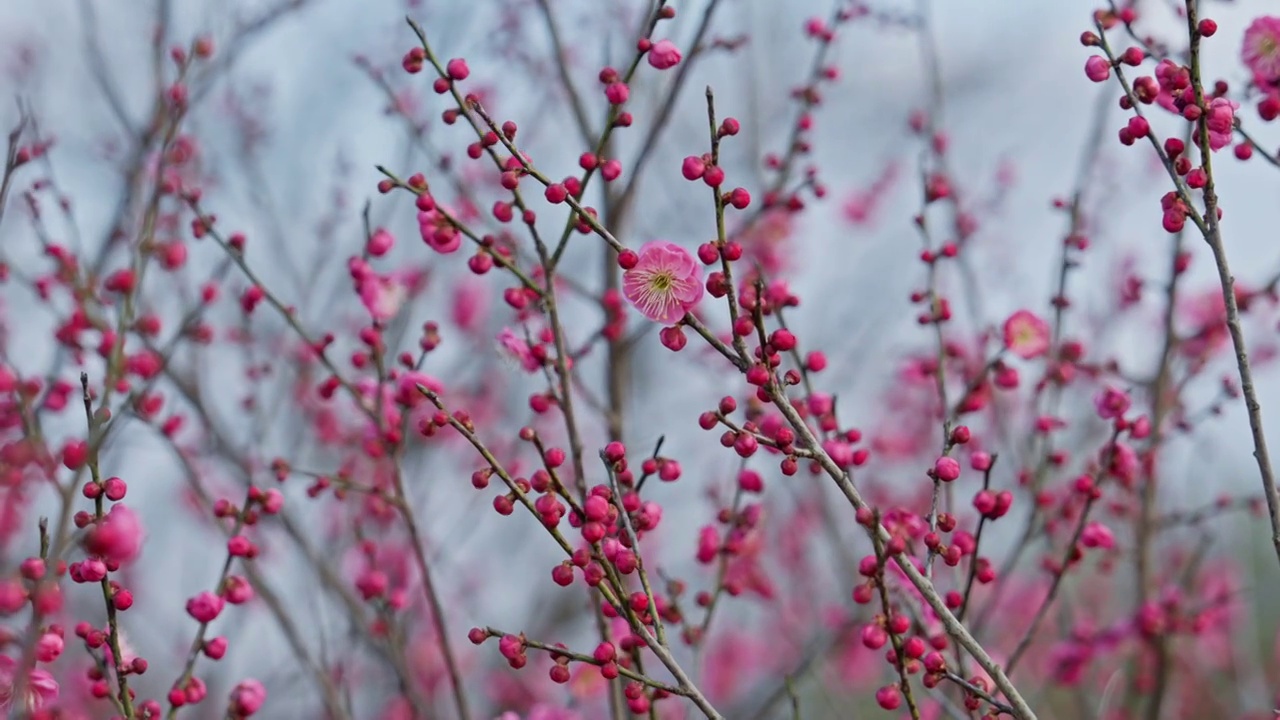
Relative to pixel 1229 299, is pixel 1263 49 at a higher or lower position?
higher

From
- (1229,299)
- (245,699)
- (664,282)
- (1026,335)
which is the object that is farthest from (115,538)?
(1026,335)

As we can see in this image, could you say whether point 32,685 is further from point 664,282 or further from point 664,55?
point 664,55

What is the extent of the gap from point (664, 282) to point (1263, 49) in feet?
3.90

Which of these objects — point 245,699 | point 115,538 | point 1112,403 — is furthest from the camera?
point 1112,403

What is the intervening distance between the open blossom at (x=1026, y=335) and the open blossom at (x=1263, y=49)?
2.33 ft

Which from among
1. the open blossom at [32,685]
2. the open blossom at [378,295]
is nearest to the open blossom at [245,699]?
the open blossom at [32,685]

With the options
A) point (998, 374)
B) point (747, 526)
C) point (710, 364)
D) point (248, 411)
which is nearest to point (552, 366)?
point (747, 526)

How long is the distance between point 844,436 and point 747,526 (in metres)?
0.30

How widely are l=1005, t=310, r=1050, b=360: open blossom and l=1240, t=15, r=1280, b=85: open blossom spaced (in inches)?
28.0

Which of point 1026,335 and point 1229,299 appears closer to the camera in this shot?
point 1229,299

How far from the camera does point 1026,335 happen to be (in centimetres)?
250

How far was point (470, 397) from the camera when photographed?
5.04 m

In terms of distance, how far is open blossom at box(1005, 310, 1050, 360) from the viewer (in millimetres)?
2418

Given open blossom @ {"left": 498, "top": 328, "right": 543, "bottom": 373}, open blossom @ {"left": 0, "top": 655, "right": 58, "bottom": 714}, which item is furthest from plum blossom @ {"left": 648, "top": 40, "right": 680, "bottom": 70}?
open blossom @ {"left": 0, "top": 655, "right": 58, "bottom": 714}
